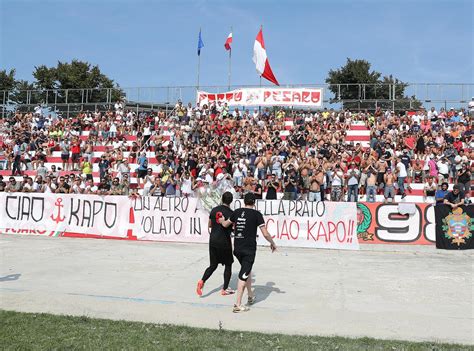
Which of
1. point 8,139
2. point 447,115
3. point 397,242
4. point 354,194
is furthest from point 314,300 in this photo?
point 8,139

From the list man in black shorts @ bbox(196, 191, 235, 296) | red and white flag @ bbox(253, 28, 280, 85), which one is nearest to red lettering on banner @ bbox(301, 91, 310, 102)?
red and white flag @ bbox(253, 28, 280, 85)

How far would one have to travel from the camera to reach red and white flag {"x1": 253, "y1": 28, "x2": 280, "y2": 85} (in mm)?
32875

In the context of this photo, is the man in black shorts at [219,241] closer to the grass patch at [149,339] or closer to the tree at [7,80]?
the grass patch at [149,339]

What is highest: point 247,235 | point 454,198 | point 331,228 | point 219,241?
point 454,198

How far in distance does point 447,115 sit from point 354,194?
1175cm

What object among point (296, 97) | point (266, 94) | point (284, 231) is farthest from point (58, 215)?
point (296, 97)

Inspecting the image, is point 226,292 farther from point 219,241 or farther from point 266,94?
point 266,94

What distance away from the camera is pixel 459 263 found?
11.5m

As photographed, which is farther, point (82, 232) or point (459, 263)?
point (82, 232)

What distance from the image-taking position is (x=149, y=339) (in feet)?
18.0

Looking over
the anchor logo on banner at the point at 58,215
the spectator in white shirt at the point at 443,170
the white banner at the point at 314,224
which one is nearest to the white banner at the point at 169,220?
the white banner at the point at 314,224

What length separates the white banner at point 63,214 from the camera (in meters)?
15.3

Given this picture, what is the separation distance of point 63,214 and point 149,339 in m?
11.4

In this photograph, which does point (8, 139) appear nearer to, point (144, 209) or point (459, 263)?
point (144, 209)
